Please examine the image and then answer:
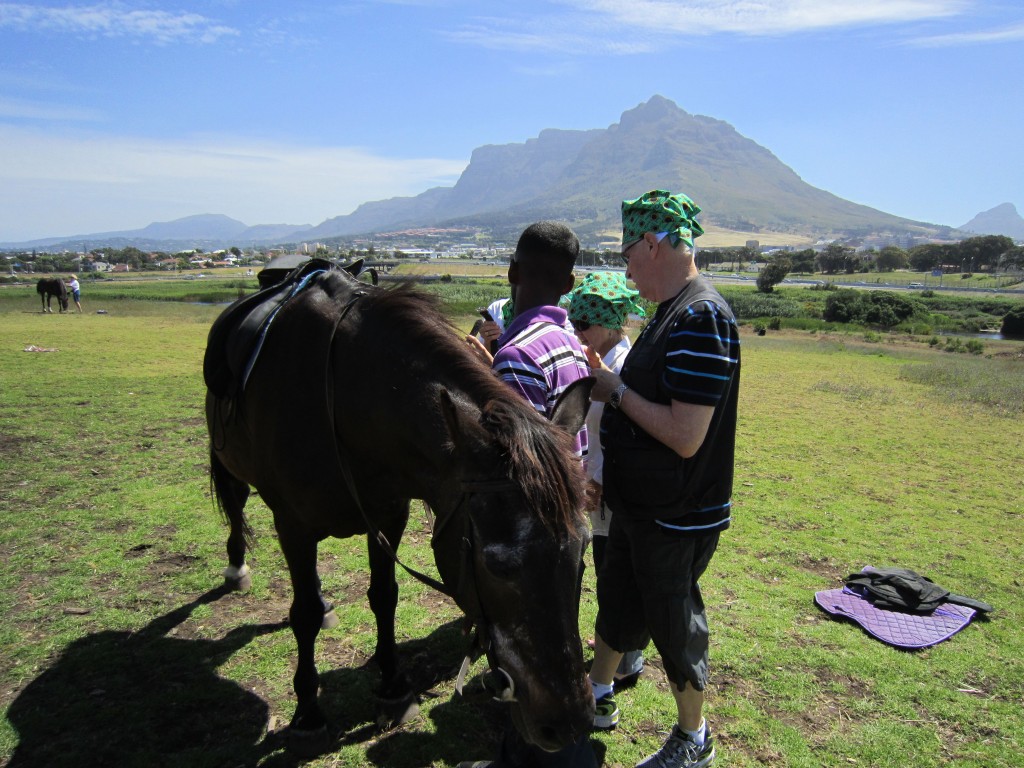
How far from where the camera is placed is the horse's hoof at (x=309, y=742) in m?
2.97

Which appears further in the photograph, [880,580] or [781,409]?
[781,409]

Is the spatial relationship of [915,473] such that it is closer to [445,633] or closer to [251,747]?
[445,633]

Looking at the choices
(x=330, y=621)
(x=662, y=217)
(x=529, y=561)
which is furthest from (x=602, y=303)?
(x=330, y=621)

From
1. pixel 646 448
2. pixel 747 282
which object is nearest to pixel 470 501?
pixel 646 448

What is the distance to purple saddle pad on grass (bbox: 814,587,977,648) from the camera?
13.8ft

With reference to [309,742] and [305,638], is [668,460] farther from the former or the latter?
[309,742]

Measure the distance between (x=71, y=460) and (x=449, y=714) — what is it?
6.39 meters

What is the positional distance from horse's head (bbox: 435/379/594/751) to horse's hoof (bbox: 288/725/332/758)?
5.85ft

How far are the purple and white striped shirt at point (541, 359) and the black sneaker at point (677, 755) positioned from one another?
159 centimetres

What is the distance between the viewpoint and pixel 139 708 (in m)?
3.23

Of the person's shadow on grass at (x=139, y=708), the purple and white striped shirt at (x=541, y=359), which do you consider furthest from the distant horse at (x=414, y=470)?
the person's shadow on grass at (x=139, y=708)

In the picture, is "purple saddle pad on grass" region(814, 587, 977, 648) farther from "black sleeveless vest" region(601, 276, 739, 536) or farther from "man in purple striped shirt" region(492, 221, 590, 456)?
"man in purple striped shirt" region(492, 221, 590, 456)

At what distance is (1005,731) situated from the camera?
328 cm

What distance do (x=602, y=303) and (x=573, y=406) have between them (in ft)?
5.31
